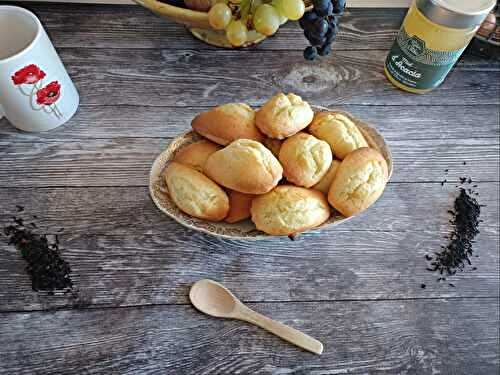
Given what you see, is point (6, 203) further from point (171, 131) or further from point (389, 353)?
point (389, 353)

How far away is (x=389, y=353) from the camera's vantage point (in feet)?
1.81

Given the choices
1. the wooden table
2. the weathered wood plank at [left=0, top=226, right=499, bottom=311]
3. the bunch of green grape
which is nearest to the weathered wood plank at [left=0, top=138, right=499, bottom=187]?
the wooden table

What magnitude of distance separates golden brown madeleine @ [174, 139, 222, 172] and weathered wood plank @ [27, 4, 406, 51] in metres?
0.32

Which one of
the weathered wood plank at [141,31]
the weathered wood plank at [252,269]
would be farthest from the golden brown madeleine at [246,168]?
the weathered wood plank at [141,31]

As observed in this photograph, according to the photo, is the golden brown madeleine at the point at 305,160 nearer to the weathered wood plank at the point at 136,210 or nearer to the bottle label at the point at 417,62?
the weathered wood plank at the point at 136,210

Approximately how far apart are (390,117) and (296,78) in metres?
0.19

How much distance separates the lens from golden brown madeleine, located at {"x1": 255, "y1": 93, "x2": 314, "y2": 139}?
1.76 ft

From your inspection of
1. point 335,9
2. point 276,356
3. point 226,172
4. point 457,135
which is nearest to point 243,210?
point 226,172

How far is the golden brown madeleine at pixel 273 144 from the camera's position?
558 mm

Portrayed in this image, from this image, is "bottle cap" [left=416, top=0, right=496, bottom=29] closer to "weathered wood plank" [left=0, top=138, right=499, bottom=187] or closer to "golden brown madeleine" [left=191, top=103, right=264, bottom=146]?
"weathered wood plank" [left=0, top=138, right=499, bottom=187]

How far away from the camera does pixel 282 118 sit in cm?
54

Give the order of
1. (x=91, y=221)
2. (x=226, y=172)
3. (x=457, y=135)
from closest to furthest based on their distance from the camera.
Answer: (x=226, y=172) → (x=91, y=221) → (x=457, y=135)

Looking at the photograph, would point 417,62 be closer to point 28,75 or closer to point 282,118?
point 282,118

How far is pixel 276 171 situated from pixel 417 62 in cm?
37
